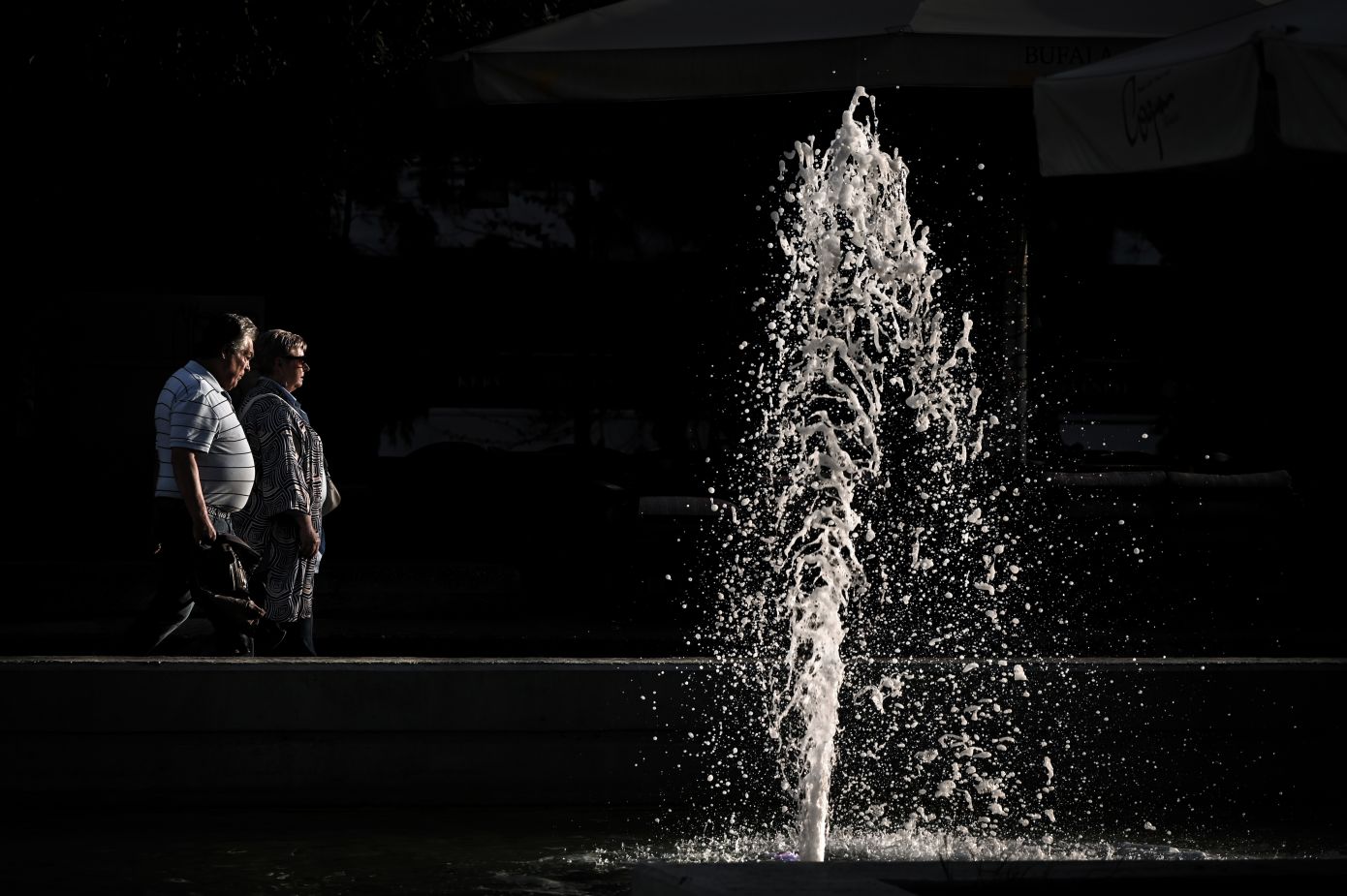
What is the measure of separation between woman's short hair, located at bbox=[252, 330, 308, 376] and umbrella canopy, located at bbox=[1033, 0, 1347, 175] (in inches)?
99.5

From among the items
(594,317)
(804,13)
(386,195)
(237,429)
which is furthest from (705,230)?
(237,429)

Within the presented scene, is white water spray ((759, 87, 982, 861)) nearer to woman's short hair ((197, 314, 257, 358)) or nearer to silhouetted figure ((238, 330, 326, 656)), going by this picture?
silhouetted figure ((238, 330, 326, 656))

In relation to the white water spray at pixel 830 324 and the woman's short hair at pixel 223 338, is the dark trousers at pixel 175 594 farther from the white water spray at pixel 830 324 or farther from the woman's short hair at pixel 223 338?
the white water spray at pixel 830 324

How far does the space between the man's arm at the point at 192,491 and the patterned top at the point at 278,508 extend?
220 mm

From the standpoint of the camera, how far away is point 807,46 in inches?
325

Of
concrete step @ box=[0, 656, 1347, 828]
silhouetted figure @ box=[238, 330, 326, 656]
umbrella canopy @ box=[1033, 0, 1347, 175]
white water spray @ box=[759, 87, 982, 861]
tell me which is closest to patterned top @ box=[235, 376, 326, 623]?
silhouetted figure @ box=[238, 330, 326, 656]

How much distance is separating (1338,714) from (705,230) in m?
11.6

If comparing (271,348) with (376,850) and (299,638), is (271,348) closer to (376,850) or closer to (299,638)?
(299,638)

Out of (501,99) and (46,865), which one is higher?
(501,99)

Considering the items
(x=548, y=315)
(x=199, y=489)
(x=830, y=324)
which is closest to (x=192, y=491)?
(x=199, y=489)

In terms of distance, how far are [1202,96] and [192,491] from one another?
3.28 meters

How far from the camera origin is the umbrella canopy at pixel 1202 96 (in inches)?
212

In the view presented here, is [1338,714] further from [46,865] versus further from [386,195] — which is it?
[386,195]

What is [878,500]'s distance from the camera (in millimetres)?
10727
